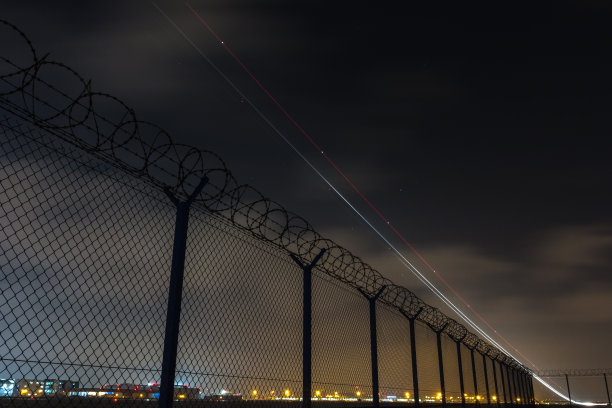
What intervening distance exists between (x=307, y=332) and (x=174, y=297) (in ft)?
11.3

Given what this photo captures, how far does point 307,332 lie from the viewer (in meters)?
8.26

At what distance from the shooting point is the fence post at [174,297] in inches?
197

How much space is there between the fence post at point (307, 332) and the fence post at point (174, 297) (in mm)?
2885

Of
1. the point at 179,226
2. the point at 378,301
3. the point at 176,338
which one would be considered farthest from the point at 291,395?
the point at 378,301

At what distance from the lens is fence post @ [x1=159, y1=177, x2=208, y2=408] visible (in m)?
5.01

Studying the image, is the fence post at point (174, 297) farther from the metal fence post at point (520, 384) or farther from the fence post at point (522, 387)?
the fence post at point (522, 387)

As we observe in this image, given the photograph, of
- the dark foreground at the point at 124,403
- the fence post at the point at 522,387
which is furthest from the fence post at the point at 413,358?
the fence post at the point at 522,387

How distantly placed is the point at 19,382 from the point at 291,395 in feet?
15.0

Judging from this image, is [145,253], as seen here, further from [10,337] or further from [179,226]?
[10,337]

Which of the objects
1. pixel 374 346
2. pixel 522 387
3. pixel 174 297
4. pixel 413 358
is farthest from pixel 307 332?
pixel 522 387

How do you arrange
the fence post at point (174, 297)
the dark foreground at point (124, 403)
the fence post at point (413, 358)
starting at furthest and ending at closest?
the fence post at point (413, 358) → the fence post at point (174, 297) → the dark foreground at point (124, 403)

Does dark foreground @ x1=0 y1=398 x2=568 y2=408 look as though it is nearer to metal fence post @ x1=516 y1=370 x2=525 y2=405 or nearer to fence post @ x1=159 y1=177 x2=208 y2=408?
fence post @ x1=159 y1=177 x2=208 y2=408

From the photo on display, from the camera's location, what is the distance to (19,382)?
3789 mm

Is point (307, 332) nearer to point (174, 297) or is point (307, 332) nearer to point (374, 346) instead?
point (374, 346)
